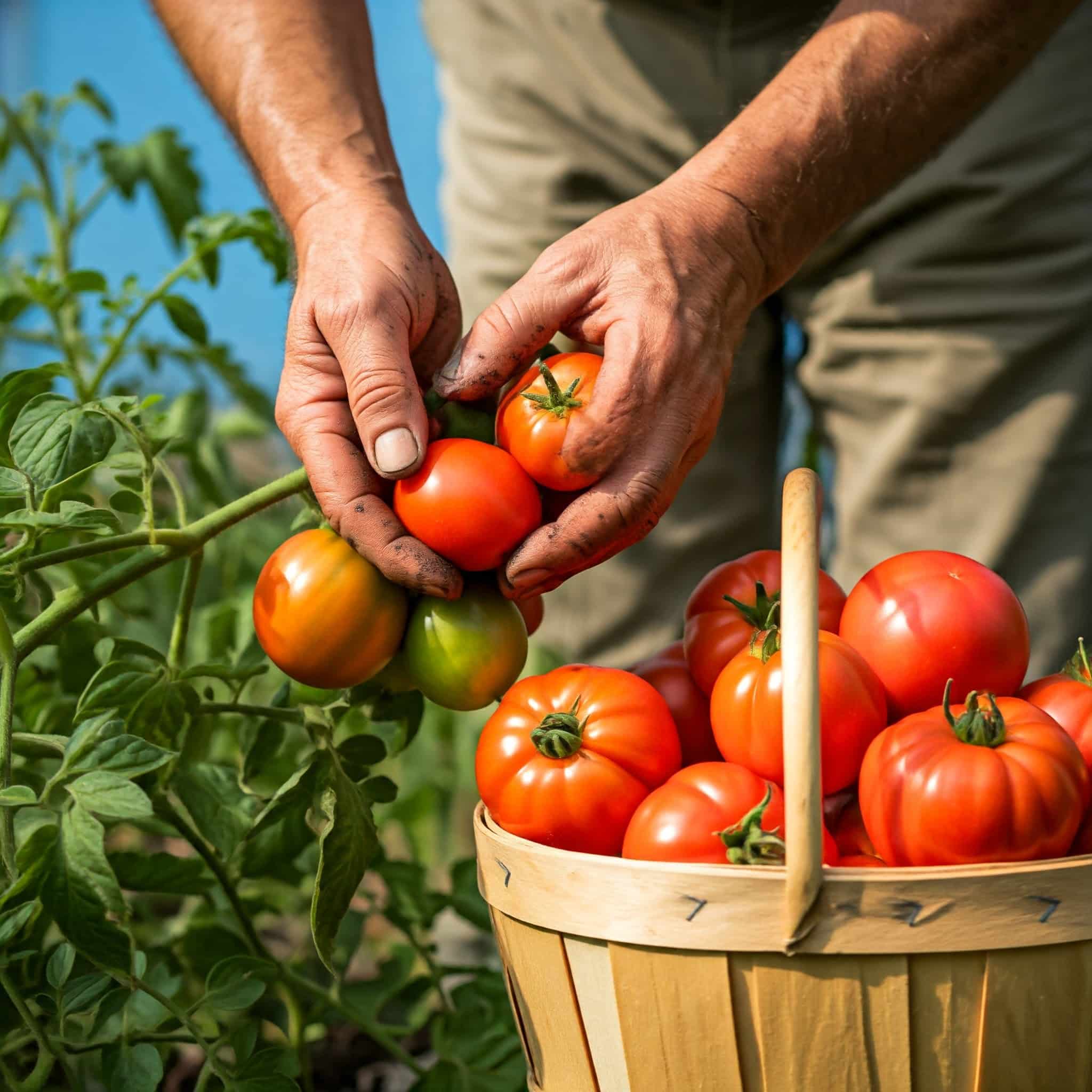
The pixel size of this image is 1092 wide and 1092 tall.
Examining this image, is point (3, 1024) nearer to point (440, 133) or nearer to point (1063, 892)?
point (1063, 892)

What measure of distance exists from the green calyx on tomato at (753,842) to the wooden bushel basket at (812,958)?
49mm

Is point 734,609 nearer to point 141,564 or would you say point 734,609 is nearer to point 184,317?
point 141,564

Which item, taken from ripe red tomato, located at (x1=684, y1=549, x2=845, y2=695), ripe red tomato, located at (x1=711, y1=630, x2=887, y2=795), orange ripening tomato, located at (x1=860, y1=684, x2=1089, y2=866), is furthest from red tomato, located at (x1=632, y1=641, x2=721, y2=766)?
orange ripening tomato, located at (x1=860, y1=684, x2=1089, y2=866)

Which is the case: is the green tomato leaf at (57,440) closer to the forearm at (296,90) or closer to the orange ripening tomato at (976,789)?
the forearm at (296,90)

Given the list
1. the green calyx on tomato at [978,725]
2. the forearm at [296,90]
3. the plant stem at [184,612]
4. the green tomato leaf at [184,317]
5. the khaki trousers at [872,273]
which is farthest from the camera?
the khaki trousers at [872,273]

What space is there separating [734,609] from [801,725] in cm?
32

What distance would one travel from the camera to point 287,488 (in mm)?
1062

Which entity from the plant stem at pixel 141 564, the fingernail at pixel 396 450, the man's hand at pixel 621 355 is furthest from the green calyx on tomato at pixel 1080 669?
the plant stem at pixel 141 564

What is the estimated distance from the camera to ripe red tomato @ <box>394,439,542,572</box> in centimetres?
98

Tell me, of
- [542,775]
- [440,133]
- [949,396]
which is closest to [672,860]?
[542,775]

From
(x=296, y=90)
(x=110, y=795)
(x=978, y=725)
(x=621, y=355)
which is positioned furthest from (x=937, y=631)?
(x=296, y=90)

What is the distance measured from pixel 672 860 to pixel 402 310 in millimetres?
Answer: 529

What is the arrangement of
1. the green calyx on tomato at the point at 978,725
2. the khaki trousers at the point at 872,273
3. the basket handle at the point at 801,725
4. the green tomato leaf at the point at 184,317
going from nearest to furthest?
the basket handle at the point at 801,725 → the green calyx on tomato at the point at 978,725 → the green tomato leaf at the point at 184,317 → the khaki trousers at the point at 872,273

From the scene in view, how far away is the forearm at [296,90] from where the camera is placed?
1221 mm
